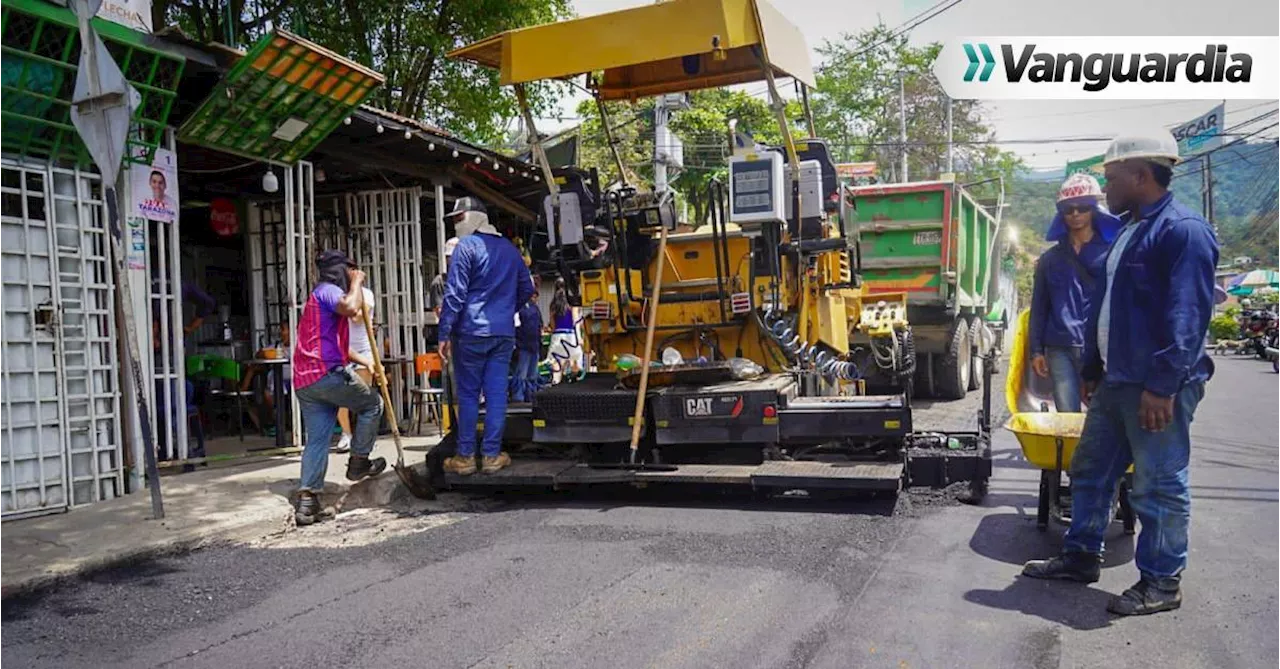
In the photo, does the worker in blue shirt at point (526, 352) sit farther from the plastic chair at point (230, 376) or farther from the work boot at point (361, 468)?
the plastic chair at point (230, 376)

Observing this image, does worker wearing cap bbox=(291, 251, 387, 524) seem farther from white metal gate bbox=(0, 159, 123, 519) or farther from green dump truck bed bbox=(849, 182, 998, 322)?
green dump truck bed bbox=(849, 182, 998, 322)

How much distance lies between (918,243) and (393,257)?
6405mm

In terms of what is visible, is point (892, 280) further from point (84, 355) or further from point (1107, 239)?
point (84, 355)

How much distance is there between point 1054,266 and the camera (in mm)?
5391

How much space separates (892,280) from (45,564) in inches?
383

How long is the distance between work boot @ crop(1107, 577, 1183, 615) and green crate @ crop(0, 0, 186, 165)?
250 inches

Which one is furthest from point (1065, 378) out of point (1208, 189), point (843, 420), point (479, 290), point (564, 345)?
point (1208, 189)

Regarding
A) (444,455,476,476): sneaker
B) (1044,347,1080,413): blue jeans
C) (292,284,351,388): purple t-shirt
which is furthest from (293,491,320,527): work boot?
(1044,347,1080,413): blue jeans

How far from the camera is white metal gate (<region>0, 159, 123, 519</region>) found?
5.81 m

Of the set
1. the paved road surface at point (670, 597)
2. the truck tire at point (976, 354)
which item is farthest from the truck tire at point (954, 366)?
the paved road surface at point (670, 597)

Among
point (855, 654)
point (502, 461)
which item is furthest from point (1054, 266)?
point (502, 461)

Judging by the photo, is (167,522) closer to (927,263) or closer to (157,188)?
(157,188)

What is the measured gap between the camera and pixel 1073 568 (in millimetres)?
3959

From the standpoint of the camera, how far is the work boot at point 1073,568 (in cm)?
395
